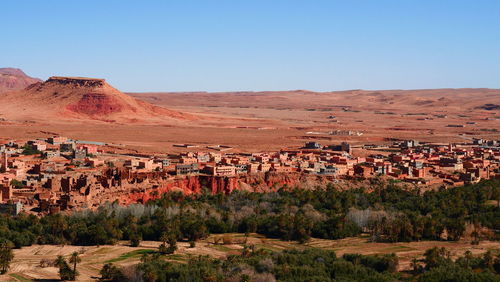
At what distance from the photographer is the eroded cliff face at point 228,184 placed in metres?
47.8

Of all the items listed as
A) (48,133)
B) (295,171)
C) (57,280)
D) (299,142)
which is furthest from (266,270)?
(48,133)

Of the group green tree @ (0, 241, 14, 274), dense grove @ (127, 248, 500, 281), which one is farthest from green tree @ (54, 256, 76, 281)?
green tree @ (0, 241, 14, 274)

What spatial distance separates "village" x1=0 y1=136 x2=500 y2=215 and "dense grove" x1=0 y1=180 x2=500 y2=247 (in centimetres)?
284

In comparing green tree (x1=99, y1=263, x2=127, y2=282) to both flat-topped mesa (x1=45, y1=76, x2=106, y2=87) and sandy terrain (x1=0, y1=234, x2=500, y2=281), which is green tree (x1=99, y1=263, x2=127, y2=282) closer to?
sandy terrain (x1=0, y1=234, x2=500, y2=281)

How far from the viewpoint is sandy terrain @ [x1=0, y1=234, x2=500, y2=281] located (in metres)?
30.4

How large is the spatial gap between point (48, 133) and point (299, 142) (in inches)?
1480

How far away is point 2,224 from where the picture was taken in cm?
3681

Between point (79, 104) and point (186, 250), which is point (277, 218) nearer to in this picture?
point (186, 250)

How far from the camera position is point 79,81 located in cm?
15450

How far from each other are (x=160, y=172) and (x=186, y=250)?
19.8 meters

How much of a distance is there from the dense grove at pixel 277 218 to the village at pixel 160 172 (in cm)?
284

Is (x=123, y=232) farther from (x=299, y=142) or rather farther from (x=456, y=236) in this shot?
(x=299, y=142)

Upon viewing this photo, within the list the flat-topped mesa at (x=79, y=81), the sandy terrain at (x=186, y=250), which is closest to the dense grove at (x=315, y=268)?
the sandy terrain at (x=186, y=250)

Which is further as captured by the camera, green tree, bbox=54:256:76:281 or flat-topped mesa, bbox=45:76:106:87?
flat-topped mesa, bbox=45:76:106:87
